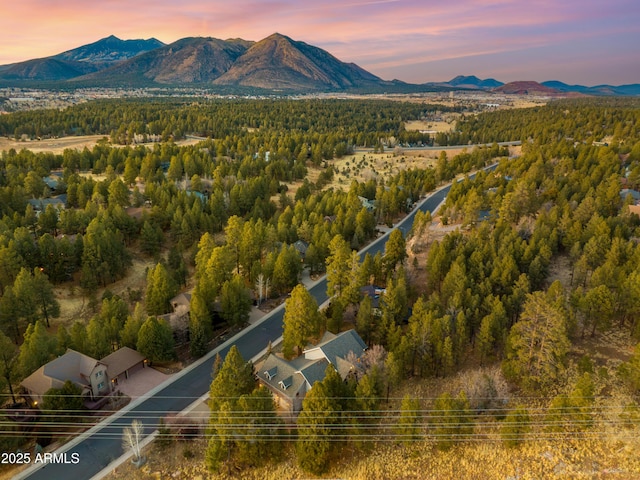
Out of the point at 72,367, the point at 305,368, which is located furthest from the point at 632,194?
the point at 72,367

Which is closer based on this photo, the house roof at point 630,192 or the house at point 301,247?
the house at point 301,247

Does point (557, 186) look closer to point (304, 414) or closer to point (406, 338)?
point (406, 338)

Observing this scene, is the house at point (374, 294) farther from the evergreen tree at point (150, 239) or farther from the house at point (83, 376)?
the evergreen tree at point (150, 239)

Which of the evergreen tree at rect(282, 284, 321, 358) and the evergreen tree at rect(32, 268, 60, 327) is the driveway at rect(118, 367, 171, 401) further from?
the evergreen tree at rect(32, 268, 60, 327)

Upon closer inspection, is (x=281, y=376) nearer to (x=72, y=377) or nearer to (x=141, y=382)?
(x=141, y=382)

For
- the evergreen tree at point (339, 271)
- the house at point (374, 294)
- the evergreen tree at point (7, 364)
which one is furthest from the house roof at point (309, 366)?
the evergreen tree at point (7, 364)

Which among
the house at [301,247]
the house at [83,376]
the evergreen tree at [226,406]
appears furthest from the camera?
the house at [301,247]
